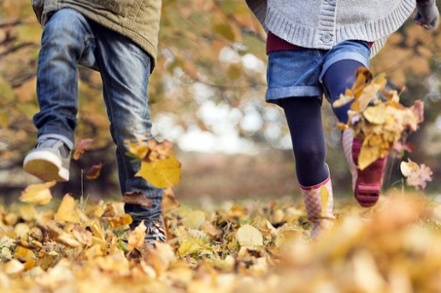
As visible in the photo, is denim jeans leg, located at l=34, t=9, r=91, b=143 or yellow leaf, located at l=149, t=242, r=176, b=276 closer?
yellow leaf, located at l=149, t=242, r=176, b=276

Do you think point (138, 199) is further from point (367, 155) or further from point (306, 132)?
point (367, 155)

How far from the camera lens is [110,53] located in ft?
9.36

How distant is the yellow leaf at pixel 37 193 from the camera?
107 inches

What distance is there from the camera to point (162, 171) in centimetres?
234

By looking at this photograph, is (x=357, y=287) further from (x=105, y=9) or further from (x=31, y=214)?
(x=31, y=214)

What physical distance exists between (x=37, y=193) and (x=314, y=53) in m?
1.10

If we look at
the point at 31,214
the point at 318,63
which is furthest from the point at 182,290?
the point at 31,214

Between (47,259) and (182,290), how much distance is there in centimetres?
87

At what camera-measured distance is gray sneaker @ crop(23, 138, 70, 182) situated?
2.35 meters

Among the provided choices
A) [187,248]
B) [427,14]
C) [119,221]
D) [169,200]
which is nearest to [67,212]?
[119,221]

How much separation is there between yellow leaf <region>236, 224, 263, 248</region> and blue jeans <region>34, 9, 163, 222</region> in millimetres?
466

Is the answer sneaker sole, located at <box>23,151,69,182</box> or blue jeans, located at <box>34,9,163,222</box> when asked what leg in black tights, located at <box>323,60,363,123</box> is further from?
sneaker sole, located at <box>23,151,69,182</box>

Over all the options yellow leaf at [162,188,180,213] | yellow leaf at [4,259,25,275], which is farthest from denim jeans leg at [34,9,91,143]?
yellow leaf at [4,259,25,275]

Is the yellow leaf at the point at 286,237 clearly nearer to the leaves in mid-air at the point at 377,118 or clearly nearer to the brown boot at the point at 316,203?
the brown boot at the point at 316,203
